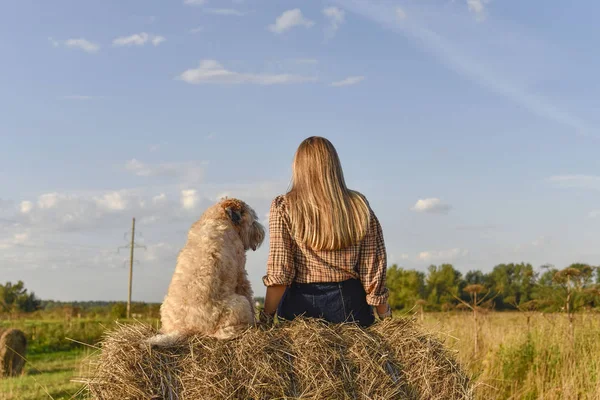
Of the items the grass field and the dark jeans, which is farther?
the grass field

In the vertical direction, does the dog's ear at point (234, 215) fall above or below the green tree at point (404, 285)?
above

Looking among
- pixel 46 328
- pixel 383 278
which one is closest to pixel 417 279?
pixel 46 328

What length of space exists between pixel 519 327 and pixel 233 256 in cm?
832

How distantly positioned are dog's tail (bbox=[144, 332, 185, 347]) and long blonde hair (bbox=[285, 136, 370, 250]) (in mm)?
1238

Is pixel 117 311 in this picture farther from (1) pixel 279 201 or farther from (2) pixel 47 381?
(1) pixel 279 201

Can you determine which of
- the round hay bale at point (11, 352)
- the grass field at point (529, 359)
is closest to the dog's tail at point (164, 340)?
the grass field at point (529, 359)

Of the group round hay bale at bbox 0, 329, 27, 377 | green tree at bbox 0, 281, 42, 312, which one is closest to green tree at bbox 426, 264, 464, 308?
round hay bale at bbox 0, 329, 27, 377

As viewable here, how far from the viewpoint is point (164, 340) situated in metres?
4.16

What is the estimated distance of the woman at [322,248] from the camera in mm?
4727

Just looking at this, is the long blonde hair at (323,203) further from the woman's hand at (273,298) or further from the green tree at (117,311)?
the green tree at (117,311)

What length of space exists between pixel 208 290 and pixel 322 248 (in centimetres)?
104

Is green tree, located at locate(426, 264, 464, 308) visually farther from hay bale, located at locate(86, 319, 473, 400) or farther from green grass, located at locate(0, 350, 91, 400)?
hay bale, located at locate(86, 319, 473, 400)

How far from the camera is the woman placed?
15.5ft

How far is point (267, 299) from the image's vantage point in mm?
4801
